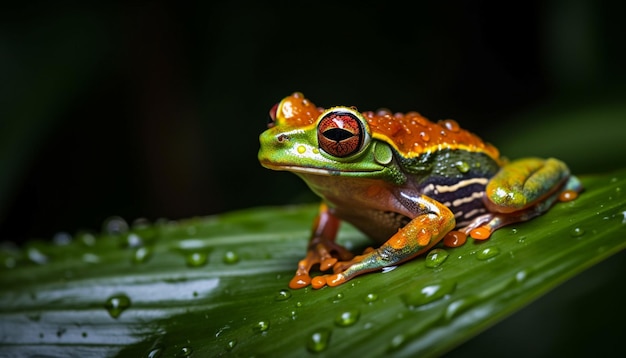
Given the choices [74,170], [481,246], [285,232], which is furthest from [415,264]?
[74,170]

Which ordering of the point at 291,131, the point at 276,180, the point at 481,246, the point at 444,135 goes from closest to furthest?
the point at 481,246, the point at 291,131, the point at 444,135, the point at 276,180

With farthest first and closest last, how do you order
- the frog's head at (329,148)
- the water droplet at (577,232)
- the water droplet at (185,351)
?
the frog's head at (329,148)
the water droplet at (185,351)
the water droplet at (577,232)

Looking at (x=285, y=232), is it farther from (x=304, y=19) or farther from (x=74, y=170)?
(x=74, y=170)

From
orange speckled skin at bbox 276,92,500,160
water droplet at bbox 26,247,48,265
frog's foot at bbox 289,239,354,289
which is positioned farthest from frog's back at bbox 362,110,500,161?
water droplet at bbox 26,247,48,265

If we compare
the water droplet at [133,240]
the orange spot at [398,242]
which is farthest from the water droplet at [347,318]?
the water droplet at [133,240]

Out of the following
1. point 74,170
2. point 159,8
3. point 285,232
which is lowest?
point 285,232

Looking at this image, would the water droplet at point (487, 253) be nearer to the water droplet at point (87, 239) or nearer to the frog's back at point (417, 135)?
the frog's back at point (417, 135)
